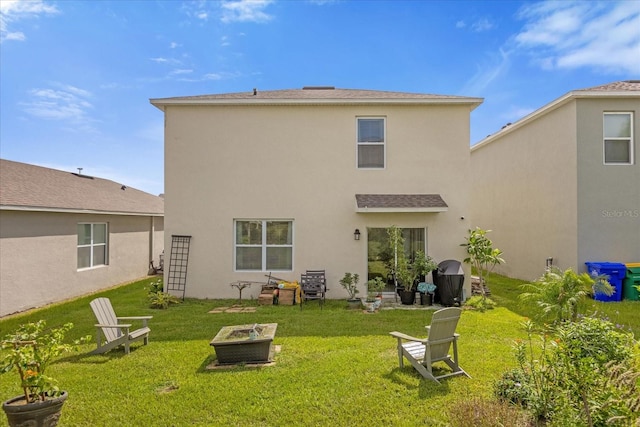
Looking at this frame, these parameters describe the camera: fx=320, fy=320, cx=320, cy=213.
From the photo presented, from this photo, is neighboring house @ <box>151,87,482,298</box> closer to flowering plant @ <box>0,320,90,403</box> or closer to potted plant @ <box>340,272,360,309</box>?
potted plant @ <box>340,272,360,309</box>

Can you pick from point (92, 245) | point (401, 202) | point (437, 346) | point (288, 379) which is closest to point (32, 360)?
point (288, 379)

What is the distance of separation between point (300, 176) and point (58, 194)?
30.6 feet

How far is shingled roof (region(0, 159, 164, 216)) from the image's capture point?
10.1m

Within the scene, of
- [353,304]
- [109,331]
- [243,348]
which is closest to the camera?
[243,348]

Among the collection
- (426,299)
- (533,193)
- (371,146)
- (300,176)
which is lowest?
(426,299)

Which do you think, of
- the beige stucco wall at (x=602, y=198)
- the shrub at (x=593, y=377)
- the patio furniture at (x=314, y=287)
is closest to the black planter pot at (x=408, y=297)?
the patio furniture at (x=314, y=287)

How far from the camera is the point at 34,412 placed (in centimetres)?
370

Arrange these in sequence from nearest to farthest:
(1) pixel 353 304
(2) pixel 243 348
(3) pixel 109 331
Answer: (2) pixel 243 348 < (3) pixel 109 331 < (1) pixel 353 304

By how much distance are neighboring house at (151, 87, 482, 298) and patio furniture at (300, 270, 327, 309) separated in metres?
0.45

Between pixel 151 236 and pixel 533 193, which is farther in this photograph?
pixel 151 236

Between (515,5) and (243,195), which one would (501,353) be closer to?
(243,195)

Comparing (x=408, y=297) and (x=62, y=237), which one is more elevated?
(x=62, y=237)

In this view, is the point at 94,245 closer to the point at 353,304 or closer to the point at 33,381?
the point at 353,304

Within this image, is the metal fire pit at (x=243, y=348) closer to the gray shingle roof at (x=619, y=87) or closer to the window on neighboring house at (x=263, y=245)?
the window on neighboring house at (x=263, y=245)
